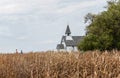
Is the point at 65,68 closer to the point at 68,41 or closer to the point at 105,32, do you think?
the point at 105,32

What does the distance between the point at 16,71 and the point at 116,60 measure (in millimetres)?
2913

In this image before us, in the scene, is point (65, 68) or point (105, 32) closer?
point (65, 68)

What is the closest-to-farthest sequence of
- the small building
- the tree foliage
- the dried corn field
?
1. the dried corn field
2. the tree foliage
3. the small building

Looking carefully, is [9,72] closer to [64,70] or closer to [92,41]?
[64,70]

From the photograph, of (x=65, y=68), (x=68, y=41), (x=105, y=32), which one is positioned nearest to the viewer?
(x=65, y=68)

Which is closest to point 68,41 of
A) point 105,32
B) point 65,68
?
point 105,32

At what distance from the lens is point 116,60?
10391 millimetres

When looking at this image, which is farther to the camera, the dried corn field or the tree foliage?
the tree foliage

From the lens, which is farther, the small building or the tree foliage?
the small building

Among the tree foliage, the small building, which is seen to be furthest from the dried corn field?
the small building

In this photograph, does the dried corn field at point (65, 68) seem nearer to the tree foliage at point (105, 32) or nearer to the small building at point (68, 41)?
the tree foliage at point (105, 32)

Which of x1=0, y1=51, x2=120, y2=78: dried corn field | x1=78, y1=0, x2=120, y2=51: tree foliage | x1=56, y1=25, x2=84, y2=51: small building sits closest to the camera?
x1=0, y1=51, x2=120, y2=78: dried corn field

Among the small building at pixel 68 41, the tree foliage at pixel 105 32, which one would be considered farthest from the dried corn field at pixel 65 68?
the small building at pixel 68 41

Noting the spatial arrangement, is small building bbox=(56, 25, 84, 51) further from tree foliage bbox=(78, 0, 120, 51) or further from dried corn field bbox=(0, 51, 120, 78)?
dried corn field bbox=(0, 51, 120, 78)
